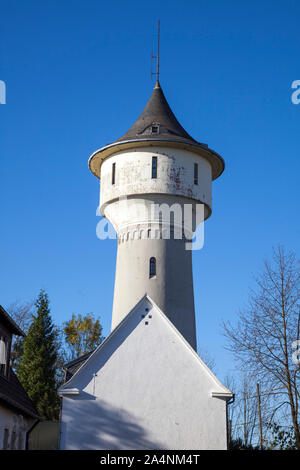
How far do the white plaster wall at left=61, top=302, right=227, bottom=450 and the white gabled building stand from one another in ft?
0.09

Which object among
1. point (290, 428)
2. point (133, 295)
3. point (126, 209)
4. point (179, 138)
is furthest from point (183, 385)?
point (179, 138)

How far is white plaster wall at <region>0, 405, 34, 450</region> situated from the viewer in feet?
61.1

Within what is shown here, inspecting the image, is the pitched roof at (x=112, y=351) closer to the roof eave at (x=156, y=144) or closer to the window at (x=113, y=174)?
the window at (x=113, y=174)

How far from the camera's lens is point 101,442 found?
1867cm

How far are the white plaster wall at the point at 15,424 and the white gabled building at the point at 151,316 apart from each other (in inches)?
61.9

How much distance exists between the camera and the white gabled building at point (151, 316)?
1898 centimetres

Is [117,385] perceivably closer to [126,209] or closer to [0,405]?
[0,405]

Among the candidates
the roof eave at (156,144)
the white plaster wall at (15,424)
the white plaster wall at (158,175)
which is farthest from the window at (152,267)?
the white plaster wall at (15,424)

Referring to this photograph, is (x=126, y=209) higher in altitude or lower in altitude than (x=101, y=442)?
higher

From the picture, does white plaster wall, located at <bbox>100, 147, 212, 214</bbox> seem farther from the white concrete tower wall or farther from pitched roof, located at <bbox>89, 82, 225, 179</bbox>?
pitched roof, located at <bbox>89, 82, 225, 179</bbox>

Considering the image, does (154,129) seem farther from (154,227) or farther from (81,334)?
(81,334)

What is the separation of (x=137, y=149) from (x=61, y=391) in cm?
1086

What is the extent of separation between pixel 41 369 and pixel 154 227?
1308 cm
